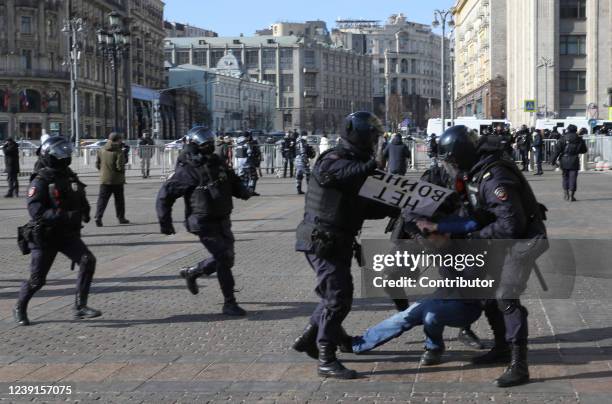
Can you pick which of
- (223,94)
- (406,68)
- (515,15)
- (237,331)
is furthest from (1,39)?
(406,68)

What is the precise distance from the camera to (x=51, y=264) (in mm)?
8234

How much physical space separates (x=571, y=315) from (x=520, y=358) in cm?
234

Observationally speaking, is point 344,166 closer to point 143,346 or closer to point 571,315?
point 143,346

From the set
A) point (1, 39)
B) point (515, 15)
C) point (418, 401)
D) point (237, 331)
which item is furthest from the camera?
point (1, 39)

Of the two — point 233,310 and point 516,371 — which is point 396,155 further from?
point 516,371

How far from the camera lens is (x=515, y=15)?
74125 mm

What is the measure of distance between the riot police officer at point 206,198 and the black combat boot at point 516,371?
306 cm

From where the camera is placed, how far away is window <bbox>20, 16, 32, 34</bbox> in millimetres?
81625

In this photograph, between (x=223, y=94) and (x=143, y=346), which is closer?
(x=143, y=346)

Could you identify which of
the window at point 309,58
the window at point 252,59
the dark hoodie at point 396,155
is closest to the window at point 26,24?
the dark hoodie at point 396,155

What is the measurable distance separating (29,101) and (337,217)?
7824cm

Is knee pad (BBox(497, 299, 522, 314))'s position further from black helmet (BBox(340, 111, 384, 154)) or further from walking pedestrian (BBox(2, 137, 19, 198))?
walking pedestrian (BBox(2, 137, 19, 198))

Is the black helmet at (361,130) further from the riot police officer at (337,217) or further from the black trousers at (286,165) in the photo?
the black trousers at (286,165)

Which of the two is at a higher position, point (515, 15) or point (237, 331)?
point (515, 15)
